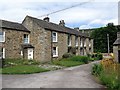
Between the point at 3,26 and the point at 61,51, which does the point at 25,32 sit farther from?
the point at 61,51

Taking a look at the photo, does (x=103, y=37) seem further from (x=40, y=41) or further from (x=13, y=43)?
(x=13, y=43)

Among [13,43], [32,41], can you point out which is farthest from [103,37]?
[13,43]

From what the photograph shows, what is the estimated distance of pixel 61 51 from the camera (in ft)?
122

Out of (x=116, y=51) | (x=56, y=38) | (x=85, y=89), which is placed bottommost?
(x=85, y=89)

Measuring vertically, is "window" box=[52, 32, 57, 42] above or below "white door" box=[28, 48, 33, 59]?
above

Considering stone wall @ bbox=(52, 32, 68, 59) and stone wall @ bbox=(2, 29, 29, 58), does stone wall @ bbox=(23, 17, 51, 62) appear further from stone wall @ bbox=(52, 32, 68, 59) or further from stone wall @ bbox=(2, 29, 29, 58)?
stone wall @ bbox=(2, 29, 29, 58)

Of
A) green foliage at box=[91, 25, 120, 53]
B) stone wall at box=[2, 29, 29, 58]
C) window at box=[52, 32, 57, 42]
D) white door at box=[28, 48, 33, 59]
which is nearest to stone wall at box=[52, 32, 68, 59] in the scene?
window at box=[52, 32, 57, 42]

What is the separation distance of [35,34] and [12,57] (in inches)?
223

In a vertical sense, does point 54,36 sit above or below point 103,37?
below

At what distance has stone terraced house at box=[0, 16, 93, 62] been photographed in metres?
29.8

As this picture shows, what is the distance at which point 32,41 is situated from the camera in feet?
112

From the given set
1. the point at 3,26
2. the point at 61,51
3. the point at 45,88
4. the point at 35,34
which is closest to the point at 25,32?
the point at 35,34

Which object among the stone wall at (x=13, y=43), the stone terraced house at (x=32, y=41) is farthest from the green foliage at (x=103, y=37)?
the stone wall at (x=13, y=43)

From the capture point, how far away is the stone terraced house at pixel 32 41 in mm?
29816
